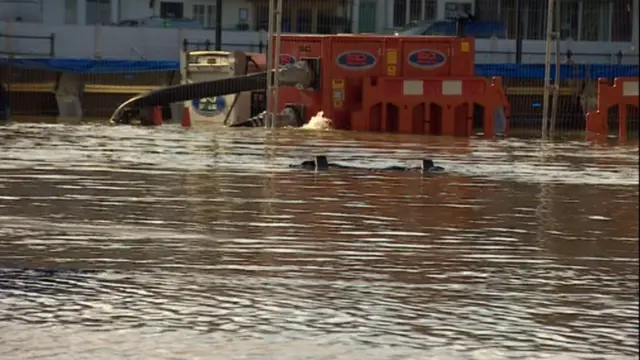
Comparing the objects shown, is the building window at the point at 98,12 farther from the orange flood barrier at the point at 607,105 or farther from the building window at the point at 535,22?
the orange flood barrier at the point at 607,105

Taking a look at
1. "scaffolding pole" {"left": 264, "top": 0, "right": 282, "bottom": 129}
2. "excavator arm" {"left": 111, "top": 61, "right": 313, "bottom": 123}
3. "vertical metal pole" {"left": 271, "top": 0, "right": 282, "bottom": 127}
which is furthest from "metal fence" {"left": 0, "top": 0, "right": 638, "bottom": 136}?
"vertical metal pole" {"left": 271, "top": 0, "right": 282, "bottom": 127}

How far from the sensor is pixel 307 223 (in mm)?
10641

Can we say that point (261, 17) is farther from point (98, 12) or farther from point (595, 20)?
point (595, 20)

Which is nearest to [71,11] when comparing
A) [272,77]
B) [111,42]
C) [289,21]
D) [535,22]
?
[111,42]

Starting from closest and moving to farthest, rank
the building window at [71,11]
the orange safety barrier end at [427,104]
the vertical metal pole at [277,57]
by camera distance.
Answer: the vertical metal pole at [277,57] → the orange safety barrier end at [427,104] → the building window at [71,11]

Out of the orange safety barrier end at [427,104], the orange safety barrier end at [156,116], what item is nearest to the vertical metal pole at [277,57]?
the orange safety barrier end at [427,104]

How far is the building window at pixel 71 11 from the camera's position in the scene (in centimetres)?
5716

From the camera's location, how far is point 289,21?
190ft

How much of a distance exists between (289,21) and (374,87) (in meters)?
27.4

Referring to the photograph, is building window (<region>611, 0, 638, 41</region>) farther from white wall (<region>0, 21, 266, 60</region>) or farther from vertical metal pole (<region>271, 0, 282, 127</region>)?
vertical metal pole (<region>271, 0, 282, 127</region>)

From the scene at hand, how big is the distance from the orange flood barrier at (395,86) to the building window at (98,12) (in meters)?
27.6

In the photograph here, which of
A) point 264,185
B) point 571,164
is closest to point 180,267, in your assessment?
point 264,185

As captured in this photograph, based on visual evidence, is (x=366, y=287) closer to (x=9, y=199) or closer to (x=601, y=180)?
(x=9, y=199)

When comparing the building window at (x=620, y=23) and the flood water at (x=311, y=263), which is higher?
the building window at (x=620, y=23)
